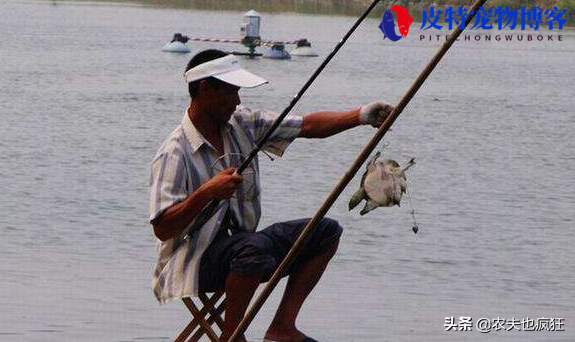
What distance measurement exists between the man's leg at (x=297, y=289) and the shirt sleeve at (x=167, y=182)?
0.52m

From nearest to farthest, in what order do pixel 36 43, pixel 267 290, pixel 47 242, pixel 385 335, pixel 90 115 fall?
1. pixel 267 290
2. pixel 385 335
3. pixel 47 242
4. pixel 90 115
5. pixel 36 43

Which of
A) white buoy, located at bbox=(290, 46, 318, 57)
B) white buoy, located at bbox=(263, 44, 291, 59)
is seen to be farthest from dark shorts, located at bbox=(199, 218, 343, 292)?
white buoy, located at bbox=(290, 46, 318, 57)

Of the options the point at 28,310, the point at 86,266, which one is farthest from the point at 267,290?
the point at 86,266

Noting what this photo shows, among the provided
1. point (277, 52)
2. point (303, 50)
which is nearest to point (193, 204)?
point (277, 52)

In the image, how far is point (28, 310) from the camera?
734 centimetres

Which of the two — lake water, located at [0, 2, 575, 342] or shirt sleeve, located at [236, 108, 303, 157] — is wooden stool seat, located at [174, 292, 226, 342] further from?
lake water, located at [0, 2, 575, 342]

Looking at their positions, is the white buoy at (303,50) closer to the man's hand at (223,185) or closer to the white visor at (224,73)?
the white visor at (224,73)

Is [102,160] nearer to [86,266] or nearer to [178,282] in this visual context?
[86,266]

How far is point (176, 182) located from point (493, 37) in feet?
164

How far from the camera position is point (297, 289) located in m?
5.29

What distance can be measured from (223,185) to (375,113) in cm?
65

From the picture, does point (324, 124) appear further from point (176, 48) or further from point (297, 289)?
point (176, 48)

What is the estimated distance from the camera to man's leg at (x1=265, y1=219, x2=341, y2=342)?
5242 millimetres

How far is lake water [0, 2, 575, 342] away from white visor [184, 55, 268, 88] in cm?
198
